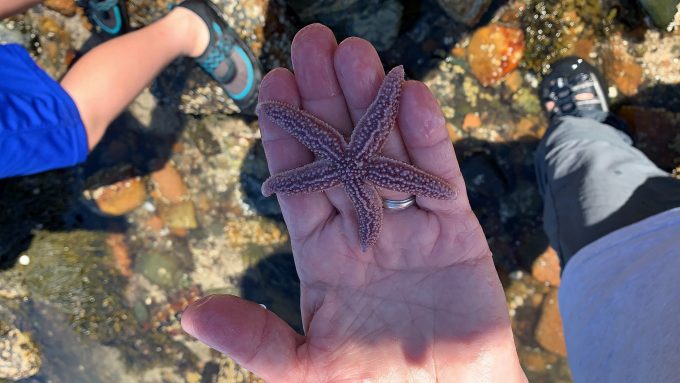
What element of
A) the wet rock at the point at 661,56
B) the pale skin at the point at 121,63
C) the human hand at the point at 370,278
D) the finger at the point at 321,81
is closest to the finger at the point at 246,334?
the human hand at the point at 370,278

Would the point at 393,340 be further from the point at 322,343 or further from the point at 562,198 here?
the point at 562,198

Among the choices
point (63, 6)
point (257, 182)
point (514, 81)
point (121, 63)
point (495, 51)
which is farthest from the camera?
point (257, 182)

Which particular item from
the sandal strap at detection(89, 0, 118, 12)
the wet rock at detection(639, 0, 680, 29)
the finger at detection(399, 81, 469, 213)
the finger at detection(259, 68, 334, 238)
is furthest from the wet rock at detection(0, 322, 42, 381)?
the wet rock at detection(639, 0, 680, 29)

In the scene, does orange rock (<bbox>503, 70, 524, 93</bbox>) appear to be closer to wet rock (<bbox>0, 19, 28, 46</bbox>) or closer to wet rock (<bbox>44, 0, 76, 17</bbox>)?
wet rock (<bbox>44, 0, 76, 17</bbox>)

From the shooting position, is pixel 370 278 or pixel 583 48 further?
pixel 583 48

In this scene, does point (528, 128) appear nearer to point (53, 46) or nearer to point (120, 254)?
point (120, 254)

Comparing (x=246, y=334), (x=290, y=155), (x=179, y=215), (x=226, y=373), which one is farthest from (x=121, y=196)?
(x=246, y=334)
